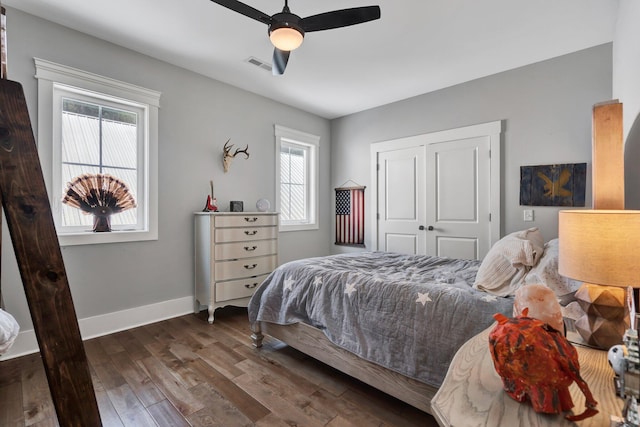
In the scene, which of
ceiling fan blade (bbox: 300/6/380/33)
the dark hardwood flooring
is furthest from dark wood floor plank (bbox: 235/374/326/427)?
ceiling fan blade (bbox: 300/6/380/33)

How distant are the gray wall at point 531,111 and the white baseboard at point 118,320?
3.56 meters

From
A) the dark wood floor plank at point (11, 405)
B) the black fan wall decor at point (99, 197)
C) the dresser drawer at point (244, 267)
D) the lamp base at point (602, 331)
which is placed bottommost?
the dark wood floor plank at point (11, 405)

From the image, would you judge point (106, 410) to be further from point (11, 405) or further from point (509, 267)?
point (509, 267)

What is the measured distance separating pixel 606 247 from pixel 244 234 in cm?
298

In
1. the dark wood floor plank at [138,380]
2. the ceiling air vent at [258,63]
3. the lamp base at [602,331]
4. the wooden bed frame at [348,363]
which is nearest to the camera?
the lamp base at [602,331]

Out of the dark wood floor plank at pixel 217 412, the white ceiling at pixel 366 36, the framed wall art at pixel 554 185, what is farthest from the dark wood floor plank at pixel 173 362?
the framed wall art at pixel 554 185

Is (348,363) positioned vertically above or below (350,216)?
below

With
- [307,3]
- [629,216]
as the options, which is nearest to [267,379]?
[629,216]

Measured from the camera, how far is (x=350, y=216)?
4.79m

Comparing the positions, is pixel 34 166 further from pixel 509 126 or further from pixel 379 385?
pixel 509 126

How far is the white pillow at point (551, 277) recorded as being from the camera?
145cm

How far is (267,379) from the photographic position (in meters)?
2.04

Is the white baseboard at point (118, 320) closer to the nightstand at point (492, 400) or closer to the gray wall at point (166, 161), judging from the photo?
the gray wall at point (166, 161)

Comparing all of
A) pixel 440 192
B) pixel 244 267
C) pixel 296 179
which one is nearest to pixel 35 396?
pixel 244 267
